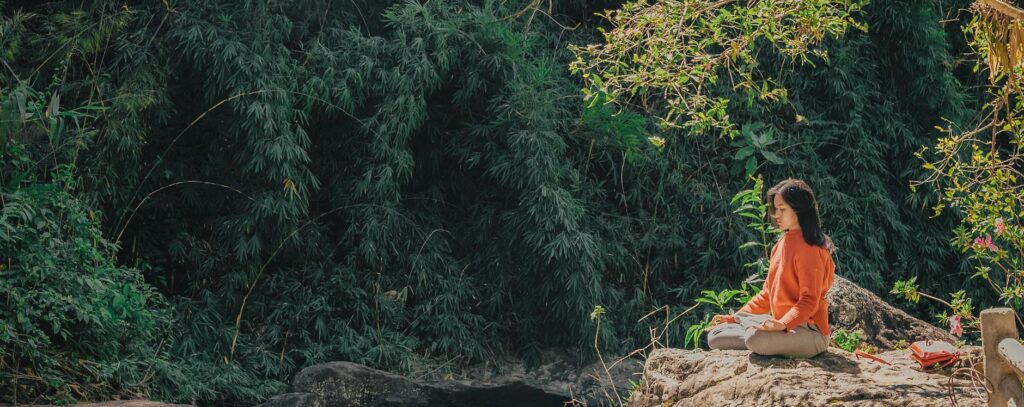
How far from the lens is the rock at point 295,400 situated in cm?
579

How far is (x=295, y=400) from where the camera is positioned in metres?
5.81

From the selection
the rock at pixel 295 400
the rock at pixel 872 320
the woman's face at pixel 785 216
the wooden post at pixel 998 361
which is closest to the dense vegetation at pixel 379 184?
the rock at pixel 295 400

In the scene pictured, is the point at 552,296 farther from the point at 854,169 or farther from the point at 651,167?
the point at 854,169

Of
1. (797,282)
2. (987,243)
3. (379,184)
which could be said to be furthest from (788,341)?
(379,184)

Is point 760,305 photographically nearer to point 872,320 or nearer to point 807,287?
point 807,287

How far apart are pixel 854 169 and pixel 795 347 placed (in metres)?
4.39

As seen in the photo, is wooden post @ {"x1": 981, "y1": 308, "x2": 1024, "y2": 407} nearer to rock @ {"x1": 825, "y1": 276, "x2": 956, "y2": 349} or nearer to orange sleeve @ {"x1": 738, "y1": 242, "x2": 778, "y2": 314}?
orange sleeve @ {"x1": 738, "y1": 242, "x2": 778, "y2": 314}

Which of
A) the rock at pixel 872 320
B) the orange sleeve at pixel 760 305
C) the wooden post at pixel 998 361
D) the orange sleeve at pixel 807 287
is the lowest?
the rock at pixel 872 320

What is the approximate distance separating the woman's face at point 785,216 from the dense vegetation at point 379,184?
2.53 metres

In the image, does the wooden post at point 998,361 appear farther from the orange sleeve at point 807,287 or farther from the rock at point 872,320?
the rock at point 872,320

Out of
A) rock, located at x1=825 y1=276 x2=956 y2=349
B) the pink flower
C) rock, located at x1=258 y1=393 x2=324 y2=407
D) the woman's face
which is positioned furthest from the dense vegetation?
the woman's face

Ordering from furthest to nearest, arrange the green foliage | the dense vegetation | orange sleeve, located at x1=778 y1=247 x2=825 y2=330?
the dense vegetation
the green foliage
orange sleeve, located at x1=778 y1=247 x2=825 y2=330

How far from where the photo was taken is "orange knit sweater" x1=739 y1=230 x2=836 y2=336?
3.60 metres

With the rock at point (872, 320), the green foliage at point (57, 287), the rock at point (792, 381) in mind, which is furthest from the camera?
the green foliage at point (57, 287)
